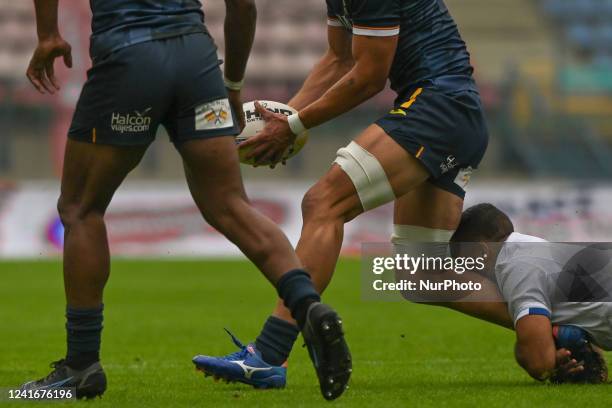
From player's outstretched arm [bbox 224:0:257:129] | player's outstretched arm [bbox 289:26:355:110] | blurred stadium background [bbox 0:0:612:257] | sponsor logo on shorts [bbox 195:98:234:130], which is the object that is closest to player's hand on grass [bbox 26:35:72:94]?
sponsor logo on shorts [bbox 195:98:234:130]

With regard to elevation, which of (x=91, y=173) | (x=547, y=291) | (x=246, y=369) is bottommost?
(x=246, y=369)

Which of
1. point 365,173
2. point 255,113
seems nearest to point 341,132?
point 255,113


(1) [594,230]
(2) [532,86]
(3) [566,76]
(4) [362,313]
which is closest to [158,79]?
(4) [362,313]

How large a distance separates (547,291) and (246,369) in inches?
54.7

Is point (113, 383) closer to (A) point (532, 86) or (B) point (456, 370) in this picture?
(B) point (456, 370)

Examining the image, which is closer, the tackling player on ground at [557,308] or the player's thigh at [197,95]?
the player's thigh at [197,95]

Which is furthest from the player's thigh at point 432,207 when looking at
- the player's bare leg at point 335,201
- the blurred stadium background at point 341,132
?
the blurred stadium background at point 341,132

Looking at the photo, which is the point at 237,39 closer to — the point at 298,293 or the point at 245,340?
the point at 298,293

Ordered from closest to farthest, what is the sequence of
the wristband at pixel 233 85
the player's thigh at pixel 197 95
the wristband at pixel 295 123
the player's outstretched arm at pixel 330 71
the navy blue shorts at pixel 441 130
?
the player's thigh at pixel 197 95 < the wristband at pixel 233 85 < the navy blue shorts at pixel 441 130 < the wristband at pixel 295 123 < the player's outstretched arm at pixel 330 71

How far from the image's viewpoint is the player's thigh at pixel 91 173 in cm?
472

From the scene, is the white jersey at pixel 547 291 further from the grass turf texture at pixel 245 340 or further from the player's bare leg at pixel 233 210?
the player's bare leg at pixel 233 210

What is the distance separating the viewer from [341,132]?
2298cm

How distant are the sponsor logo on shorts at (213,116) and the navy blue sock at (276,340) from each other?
3.18 ft

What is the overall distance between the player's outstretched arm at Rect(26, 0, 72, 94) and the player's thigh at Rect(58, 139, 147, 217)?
0.26m
